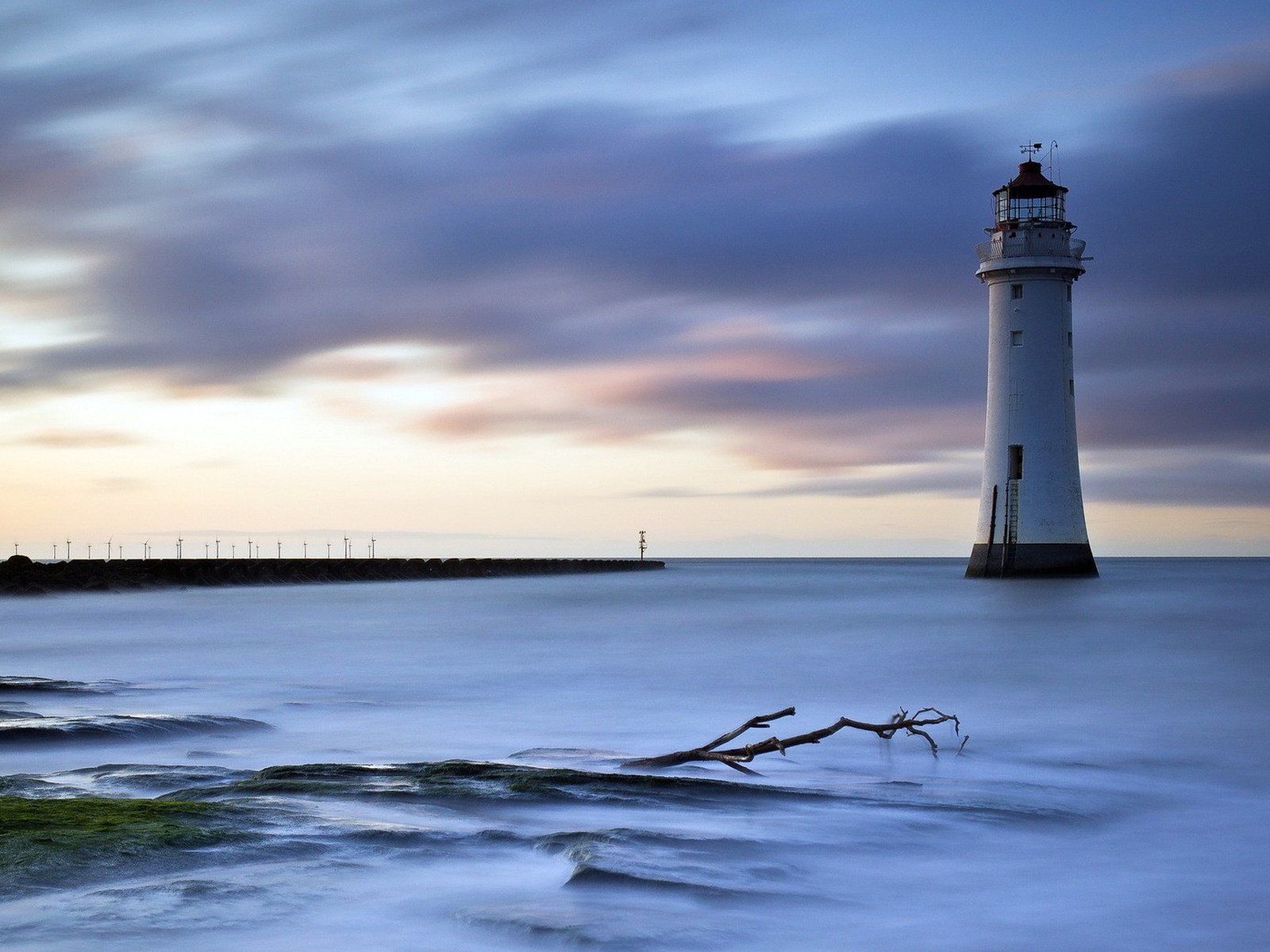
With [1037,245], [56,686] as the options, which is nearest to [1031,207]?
[1037,245]

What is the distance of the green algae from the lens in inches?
181

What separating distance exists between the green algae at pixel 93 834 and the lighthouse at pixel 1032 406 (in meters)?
27.1

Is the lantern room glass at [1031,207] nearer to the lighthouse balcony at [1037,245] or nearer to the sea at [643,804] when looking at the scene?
the lighthouse balcony at [1037,245]

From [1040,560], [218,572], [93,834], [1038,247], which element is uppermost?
[1038,247]

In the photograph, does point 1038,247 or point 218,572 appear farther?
point 218,572

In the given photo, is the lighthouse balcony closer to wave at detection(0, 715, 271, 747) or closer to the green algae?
wave at detection(0, 715, 271, 747)

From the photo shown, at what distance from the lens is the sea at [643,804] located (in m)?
4.59

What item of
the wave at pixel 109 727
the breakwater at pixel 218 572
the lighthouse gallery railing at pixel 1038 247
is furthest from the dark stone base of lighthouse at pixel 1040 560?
the breakwater at pixel 218 572

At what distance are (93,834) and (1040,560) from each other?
27.8m

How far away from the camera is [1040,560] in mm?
30156

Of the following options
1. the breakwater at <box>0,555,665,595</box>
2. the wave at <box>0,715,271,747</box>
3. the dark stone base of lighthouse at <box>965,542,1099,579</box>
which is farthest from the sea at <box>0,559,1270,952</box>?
the breakwater at <box>0,555,665,595</box>

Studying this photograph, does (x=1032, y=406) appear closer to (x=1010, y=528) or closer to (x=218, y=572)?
(x=1010, y=528)

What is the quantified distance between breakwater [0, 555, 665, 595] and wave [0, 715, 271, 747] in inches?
1312

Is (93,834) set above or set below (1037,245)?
below
